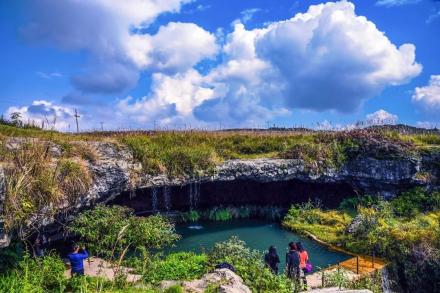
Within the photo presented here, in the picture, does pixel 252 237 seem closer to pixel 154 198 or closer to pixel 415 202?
pixel 154 198

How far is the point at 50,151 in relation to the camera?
741 inches

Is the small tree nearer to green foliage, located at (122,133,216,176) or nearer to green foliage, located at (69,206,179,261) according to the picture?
green foliage, located at (69,206,179,261)

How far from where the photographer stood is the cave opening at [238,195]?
26922 mm

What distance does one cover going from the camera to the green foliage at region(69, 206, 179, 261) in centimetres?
1791

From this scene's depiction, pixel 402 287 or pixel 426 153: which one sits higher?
pixel 426 153

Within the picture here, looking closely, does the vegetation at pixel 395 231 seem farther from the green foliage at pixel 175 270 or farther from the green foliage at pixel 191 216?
the green foliage at pixel 175 270

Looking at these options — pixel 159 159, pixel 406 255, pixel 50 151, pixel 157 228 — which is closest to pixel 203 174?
pixel 159 159

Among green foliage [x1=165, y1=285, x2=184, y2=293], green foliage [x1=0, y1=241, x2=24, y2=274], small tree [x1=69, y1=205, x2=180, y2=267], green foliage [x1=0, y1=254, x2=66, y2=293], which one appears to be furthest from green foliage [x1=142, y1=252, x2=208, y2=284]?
green foliage [x1=0, y1=241, x2=24, y2=274]

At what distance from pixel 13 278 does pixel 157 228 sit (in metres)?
7.34

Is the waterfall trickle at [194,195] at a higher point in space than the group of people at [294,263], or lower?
higher

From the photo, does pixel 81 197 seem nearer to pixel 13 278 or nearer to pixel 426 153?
pixel 13 278

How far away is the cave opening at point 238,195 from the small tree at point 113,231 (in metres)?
7.41

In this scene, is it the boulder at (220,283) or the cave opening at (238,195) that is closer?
the boulder at (220,283)

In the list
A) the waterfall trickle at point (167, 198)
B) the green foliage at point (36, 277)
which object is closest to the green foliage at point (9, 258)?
the green foliage at point (36, 277)
